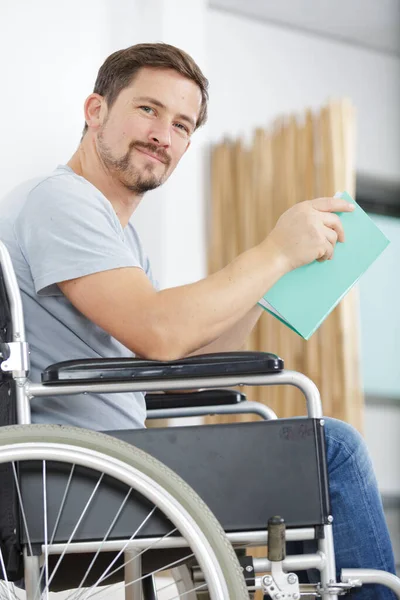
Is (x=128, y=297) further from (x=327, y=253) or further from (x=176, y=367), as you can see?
(x=327, y=253)

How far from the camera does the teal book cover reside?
48.1 inches

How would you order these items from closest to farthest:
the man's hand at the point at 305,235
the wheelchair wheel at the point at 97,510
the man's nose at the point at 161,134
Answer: the wheelchair wheel at the point at 97,510 < the man's hand at the point at 305,235 < the man's nose at the point at 161,134

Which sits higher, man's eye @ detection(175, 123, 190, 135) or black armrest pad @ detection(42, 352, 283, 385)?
man's eye @ detection(175, 123, 190, 135)

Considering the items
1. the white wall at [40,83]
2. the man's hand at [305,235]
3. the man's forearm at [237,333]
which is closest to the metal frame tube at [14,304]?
the man's hand at [305,235]

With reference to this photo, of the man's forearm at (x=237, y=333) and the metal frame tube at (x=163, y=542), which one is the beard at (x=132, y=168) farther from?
the metal frame tube at (x=163, y=542)

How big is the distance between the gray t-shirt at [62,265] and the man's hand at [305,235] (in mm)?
202

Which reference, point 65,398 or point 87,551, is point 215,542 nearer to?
point 87,551

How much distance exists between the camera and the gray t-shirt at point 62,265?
1.16 meters

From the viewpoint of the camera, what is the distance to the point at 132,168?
1466 millimetres

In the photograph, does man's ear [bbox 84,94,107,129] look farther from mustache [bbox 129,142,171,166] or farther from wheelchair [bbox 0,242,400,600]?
wheelchair [bbox 0,242,400,600]

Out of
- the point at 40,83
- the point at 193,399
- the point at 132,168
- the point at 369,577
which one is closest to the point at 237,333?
the point at 193,399

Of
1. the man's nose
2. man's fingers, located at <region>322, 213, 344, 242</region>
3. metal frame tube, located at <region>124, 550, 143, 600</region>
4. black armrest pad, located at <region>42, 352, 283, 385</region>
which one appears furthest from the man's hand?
metal frame tube, located at <region>124, 550, 143, 600</region>

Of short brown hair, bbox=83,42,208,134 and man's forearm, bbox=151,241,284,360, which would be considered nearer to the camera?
man's forearm, bbox=151,241,284,360

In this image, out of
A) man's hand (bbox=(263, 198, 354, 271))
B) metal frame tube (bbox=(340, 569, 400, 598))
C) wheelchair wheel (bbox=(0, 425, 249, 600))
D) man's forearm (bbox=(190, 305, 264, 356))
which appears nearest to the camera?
wheelchair wheel (bbox=(0, 425, 249, 600))
